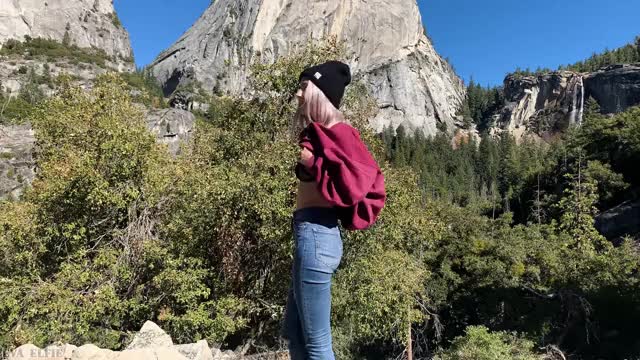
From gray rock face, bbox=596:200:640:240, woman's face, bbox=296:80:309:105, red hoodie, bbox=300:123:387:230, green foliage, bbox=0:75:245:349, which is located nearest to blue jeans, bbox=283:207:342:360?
red hoodie, bbox=300:123:387:230

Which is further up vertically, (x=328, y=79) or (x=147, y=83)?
(x=147, y=83)

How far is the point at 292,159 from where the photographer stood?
977 cm

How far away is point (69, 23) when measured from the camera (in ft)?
370

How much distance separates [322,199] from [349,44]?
371ft

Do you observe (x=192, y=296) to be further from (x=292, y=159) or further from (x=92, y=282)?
(x=292, y=159)

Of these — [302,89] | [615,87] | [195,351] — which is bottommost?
[195,351]

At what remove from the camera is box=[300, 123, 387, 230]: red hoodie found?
1982mm

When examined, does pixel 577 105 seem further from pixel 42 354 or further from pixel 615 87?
pixel 42 354

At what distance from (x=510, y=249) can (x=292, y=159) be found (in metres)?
17.2

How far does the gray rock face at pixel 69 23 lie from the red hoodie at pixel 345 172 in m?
124

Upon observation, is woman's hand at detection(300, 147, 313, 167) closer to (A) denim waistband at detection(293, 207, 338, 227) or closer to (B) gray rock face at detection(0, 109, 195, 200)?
(A) denim waistband at detection(293, 207, 338, 227)

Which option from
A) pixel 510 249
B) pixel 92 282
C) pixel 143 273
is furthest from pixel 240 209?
pixel 510 249

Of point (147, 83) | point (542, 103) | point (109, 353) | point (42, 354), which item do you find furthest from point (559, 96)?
point (42, 354)

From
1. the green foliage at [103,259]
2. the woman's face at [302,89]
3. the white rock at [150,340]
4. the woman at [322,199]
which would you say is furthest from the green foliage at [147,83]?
the woman at [322,199]
